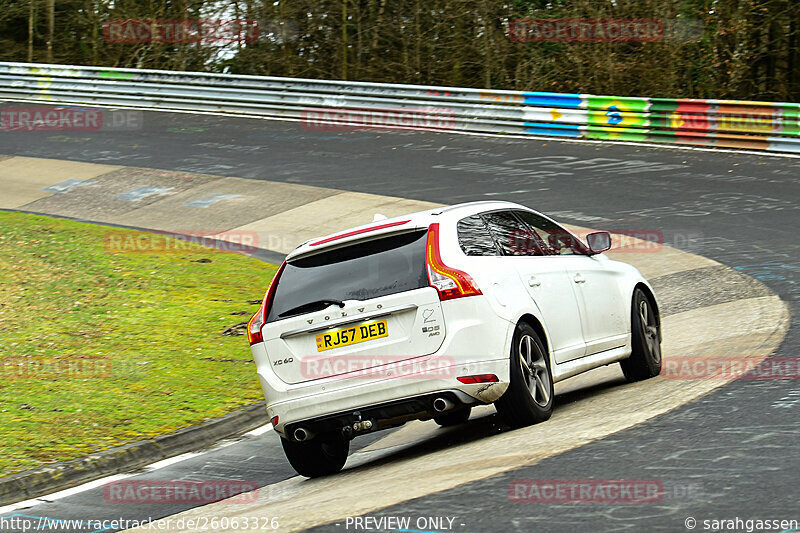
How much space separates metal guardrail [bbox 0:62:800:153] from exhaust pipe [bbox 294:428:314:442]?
16.6 m

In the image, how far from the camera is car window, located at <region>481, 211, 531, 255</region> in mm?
7992

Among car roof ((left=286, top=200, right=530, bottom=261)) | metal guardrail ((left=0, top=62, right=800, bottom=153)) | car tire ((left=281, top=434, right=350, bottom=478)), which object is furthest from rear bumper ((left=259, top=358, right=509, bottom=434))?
metal guardrail ((left=0, top=62, right=800, bottom=153))

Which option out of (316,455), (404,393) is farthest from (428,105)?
(404,393)

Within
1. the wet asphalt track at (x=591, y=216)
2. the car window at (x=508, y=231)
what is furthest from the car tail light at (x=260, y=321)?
the car window at (x=508, y=231)

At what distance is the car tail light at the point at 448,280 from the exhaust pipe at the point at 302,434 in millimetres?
1326

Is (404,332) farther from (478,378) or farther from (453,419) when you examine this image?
(453,419)

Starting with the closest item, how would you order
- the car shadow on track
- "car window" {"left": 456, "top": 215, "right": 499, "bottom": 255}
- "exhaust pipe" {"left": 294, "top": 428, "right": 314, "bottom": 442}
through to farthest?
"exhaust pipe" {"left": 294, "top": 428, "right": 314, "bottom": 442}
"car window" {"left": 456, "top": 215, "right": 499, "bottom": 255}
the car shadow on track

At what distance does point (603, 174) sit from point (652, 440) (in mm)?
14787

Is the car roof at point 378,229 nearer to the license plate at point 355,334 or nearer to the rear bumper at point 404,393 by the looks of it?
the license plate at point 355,334

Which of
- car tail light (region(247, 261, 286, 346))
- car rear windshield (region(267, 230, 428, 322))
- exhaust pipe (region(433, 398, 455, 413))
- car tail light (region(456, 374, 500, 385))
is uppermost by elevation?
car rear windshield (region(267, 230, 428, 322))

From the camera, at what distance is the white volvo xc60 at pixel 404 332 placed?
7137mm

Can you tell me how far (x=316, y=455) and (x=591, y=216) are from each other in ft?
35.5

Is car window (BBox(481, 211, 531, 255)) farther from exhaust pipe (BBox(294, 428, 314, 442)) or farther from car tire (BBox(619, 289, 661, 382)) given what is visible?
exhaust pipe (BBox(294, 428, 314, 442))

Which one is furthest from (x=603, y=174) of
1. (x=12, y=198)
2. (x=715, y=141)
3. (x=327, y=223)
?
(x=12, y=198)
